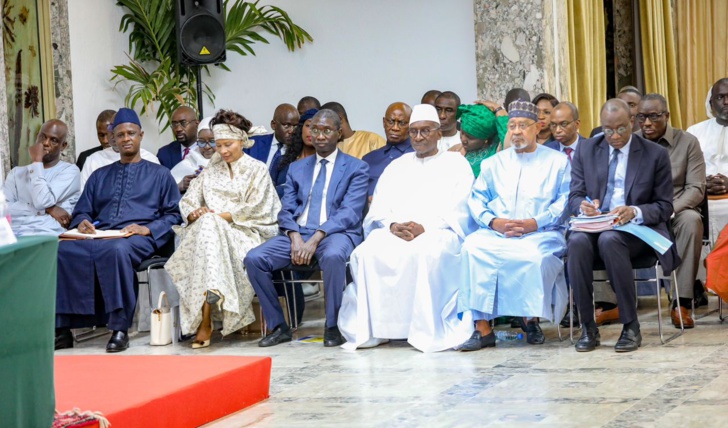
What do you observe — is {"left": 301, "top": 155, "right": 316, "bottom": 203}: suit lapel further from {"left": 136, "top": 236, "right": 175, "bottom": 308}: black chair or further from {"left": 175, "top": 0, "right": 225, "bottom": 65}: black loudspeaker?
{"left": 175, "top": 0, "right": 225, "bottom": 65}: black loudspeaker

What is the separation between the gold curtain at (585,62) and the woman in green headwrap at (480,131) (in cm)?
237

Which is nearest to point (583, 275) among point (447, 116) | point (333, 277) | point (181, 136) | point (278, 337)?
point (333, 277)

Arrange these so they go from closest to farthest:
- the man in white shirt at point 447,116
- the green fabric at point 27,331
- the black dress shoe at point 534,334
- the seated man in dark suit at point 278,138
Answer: the green fabric at point 27,331, the black dress shoe at point 534,334, the man in white shirt at point 447,116, the seated man in dark suit at point 278,138

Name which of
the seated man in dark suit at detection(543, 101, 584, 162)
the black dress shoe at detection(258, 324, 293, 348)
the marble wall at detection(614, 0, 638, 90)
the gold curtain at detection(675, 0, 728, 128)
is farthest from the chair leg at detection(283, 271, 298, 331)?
the gold curtain at detection(675, 0, 728, 128)

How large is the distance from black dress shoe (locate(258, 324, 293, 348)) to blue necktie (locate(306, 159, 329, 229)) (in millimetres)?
750

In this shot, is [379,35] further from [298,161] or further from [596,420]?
[596,420]

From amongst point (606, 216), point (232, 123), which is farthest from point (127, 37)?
point (606, 216)

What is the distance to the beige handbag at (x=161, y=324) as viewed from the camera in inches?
279

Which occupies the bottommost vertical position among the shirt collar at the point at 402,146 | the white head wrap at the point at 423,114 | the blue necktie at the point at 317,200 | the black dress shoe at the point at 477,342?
the black dress shoe at the point at 477,342

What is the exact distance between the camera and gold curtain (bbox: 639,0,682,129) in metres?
11.7

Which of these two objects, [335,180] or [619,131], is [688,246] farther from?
[335,180]

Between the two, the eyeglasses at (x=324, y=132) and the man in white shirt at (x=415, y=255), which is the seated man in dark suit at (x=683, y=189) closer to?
the man in white shirt at (x=415, y=255)

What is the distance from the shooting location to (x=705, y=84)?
12.1 metres

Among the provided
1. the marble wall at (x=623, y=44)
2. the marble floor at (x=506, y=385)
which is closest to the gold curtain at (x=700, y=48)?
the marble wall at (x=623, y=44)
